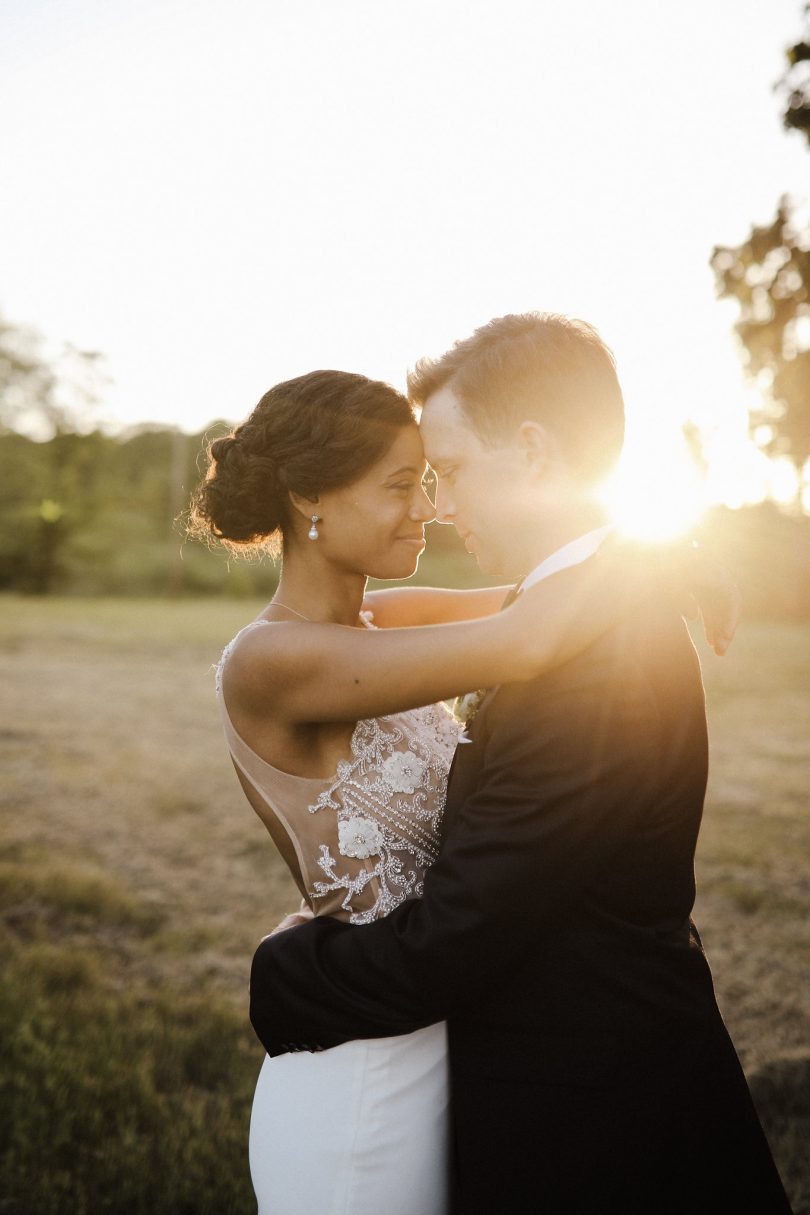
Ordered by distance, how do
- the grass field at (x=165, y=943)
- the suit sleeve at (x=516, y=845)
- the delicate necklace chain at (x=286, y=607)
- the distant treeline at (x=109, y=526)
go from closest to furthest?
the suit sleeve at (x=516, y=845) → the delicate necklace chain at (x=286, y=607) → the grass field at (x=165, y=943) → the distant treeline at (x=109, y=526)

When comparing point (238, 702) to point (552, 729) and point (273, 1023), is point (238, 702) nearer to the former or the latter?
point (273, 1023)

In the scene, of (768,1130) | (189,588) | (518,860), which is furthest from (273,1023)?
(189,588)

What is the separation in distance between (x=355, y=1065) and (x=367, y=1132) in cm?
13

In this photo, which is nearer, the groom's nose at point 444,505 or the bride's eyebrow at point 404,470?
the groom's nose at point 444,505

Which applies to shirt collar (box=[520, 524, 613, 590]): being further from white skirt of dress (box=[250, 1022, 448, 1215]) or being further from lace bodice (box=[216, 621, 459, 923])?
white skirt of dress (box=[250, 1022, 448, 1215])

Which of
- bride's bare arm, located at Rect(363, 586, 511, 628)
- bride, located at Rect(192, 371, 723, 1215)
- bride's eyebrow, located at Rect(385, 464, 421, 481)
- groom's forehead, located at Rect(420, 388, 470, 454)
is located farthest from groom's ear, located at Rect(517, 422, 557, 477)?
bride's bare arm, located at Rect(363, 586, 511, 628)

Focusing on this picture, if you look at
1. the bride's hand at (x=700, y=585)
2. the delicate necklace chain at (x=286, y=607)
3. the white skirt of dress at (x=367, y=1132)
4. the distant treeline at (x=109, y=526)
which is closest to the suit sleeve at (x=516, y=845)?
the white skirt of dress at (x=367, y=1132)

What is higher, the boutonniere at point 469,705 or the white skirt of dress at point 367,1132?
the boutonniere at point 469,705

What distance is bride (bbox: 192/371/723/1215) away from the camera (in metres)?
1.94

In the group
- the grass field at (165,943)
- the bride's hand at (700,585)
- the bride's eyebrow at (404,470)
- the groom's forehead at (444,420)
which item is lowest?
the grass field at (165,943)

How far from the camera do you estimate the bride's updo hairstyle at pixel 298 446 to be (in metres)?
2.49

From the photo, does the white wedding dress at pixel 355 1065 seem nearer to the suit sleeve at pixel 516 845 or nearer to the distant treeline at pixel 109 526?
the suit sleeve at pixel 516 845

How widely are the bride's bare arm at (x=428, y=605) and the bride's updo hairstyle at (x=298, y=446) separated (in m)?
0.68

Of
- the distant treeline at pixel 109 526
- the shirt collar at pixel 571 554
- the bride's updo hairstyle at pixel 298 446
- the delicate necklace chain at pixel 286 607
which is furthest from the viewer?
the distant treeline at pixel 109 526
